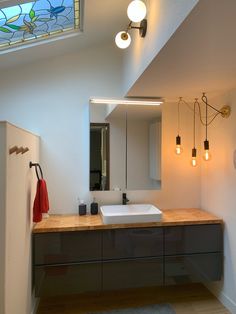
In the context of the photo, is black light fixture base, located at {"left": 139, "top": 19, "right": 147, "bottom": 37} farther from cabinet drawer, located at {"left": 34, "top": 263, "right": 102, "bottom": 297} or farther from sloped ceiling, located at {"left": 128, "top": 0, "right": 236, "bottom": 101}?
cabinet drawer, located at {"left": 34, "top": 263, "right": 102, "bottom": 297}

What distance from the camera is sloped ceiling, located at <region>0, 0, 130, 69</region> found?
2.24 meters

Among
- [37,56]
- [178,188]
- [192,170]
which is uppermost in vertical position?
[37,56]

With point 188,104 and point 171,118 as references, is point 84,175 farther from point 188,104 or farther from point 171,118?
point 188,104

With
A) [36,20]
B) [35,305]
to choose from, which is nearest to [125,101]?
[36,20]

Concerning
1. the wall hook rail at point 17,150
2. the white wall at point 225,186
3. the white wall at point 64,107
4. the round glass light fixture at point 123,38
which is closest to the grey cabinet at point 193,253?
the white wall at point 225,186

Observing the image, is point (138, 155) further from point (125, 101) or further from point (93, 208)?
point (93, 208)

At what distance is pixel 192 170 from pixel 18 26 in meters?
2.43

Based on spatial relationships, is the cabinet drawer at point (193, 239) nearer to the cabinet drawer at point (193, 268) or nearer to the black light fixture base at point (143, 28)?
the cabinet drawer at point (193, 268)

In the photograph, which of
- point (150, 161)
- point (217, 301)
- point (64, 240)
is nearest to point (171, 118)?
point (150, 161)

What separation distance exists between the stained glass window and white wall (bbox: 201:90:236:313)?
172cm

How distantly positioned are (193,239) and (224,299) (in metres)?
0.72

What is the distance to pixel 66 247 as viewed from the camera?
251 centimetres

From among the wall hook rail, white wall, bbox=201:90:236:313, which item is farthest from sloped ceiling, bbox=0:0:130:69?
white wall, bbox=201:90:236:313

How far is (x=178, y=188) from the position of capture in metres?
3.25
